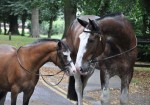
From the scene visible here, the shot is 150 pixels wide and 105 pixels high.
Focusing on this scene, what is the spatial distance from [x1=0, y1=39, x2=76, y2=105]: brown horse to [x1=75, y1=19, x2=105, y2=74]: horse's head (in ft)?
1.07

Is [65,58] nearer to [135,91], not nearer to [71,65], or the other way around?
[71,65]

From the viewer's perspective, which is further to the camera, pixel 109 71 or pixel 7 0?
pixel 7 0

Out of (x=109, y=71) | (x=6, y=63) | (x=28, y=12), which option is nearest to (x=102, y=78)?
(x=109, y=71)

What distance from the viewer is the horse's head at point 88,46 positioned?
599 cm

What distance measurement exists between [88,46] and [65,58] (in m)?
0.55

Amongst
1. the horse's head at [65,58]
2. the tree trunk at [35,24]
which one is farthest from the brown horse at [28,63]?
the tree trunk at [35,24]

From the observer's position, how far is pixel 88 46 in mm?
6023

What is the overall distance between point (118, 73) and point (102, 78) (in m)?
0.31

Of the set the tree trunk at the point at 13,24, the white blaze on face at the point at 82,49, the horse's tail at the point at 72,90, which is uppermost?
the white blaze on face at the point at 82,49

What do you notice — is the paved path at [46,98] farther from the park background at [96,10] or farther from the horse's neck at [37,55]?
the park background at [96,10]

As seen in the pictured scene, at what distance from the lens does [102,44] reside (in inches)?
246

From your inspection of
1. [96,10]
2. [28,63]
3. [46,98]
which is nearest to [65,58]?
[28,63]

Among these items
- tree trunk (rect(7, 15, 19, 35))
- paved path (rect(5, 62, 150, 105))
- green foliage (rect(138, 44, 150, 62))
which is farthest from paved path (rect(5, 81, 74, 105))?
tree trunk (rect(7, 15, 19, 35))

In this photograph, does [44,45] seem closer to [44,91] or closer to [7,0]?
[44,91]
